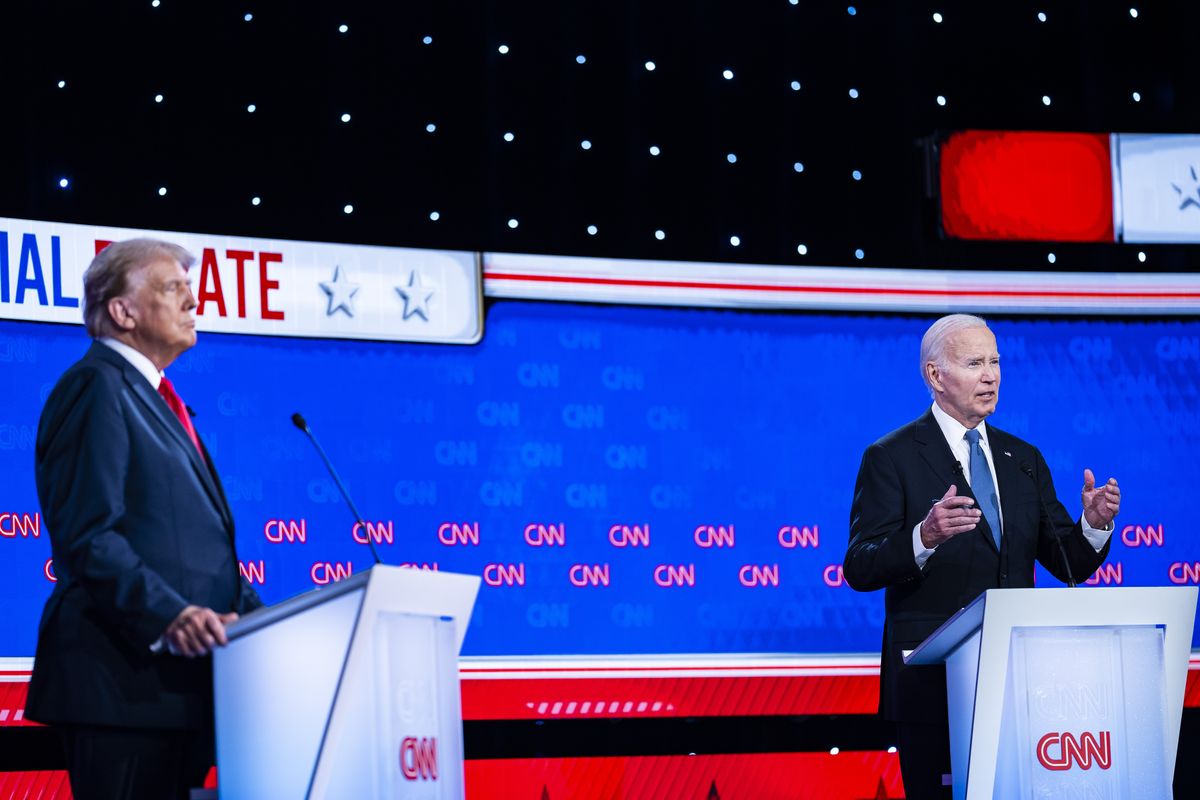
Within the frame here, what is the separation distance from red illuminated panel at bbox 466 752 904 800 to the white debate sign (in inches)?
46.5

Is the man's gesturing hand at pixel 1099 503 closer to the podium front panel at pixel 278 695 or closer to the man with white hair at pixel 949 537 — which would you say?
the man with white hair at pixel 949 537

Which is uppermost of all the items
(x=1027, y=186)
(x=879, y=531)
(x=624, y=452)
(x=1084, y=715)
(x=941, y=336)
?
(x=1027, y=186)

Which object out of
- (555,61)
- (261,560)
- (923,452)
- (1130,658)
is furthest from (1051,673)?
(555,61)

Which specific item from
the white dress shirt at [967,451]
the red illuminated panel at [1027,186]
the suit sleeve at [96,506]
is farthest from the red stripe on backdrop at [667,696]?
the suit sleeve at [96,506]

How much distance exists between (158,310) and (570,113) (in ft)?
7.33

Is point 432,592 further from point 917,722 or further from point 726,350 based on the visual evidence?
point 726,350

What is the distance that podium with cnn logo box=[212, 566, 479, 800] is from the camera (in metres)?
2.20

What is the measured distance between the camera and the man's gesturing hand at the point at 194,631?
7.32ft

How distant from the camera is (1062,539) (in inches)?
130

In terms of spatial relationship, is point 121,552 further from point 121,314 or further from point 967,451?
point 967,451

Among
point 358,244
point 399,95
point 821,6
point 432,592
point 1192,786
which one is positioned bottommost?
point 1192,786

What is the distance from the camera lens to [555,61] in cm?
454

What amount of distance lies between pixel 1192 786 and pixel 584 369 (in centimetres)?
222

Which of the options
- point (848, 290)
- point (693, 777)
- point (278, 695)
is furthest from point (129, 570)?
point (848, 290)
